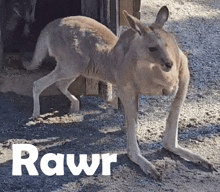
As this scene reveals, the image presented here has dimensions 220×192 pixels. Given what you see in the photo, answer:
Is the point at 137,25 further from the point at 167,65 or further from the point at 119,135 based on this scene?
the point at 119,135

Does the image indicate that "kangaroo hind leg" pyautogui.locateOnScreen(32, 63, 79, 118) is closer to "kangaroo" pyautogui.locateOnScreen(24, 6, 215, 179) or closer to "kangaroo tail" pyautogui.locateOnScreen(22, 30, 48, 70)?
"kangaroo" pyautogui.locateOnScreen(24, 6, 215, 179)

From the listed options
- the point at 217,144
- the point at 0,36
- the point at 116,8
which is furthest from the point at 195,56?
the point at 0,36

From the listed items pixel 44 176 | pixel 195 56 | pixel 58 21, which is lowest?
pixel 44 176

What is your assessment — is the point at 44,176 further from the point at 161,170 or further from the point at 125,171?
the point at 161,170

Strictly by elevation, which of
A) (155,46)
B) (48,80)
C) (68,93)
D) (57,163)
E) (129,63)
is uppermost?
(155,46)

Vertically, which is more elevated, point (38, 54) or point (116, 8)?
point (116, 8)

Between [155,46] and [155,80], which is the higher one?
[155,46]

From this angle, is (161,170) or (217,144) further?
(217,144)

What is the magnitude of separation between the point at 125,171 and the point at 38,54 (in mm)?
1623

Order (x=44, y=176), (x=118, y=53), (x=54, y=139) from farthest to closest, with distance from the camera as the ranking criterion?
(x=54, y=139), (x=118, y=53), (x=44, y=176)

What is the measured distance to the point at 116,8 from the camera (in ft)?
17.0

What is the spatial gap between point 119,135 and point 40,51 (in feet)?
3.78

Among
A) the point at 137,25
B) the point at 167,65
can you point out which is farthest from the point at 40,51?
the point at 167,65

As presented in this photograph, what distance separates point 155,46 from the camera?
12.1ft
